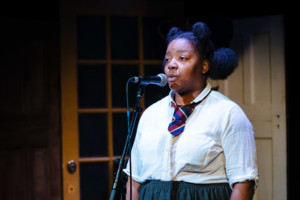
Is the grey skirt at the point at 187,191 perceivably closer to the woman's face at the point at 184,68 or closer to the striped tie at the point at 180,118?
the striped tie at the point at 180,118

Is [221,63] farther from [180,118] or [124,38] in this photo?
[124,38]

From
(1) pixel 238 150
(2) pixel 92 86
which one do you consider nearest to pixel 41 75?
(2) pixel 92 86

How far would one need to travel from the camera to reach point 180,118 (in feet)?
5.40

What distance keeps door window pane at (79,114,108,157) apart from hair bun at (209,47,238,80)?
1.48 metres

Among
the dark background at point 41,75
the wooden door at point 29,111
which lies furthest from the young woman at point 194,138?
the wooden door at point 29,111

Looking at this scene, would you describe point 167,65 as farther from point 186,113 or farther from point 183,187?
point 183,187

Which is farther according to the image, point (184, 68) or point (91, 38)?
point (91, 38)

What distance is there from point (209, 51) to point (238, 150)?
1.77 feet

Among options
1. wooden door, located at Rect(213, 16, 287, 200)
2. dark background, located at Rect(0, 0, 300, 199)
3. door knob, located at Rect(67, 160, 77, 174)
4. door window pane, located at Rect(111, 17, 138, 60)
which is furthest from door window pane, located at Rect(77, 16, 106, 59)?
wooden door, located at Rect(213, 16, 287, 200)

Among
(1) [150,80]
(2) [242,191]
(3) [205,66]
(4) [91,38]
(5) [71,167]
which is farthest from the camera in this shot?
(4) [91,38]

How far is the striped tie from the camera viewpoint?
5.30 ft

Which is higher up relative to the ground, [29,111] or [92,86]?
[92,86]

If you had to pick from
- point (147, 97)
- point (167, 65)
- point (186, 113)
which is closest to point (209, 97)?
point (186, 113)

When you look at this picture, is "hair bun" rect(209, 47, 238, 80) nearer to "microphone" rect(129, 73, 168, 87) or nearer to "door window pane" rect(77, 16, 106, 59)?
"microphone" rect(129, 73, 168, 87)
